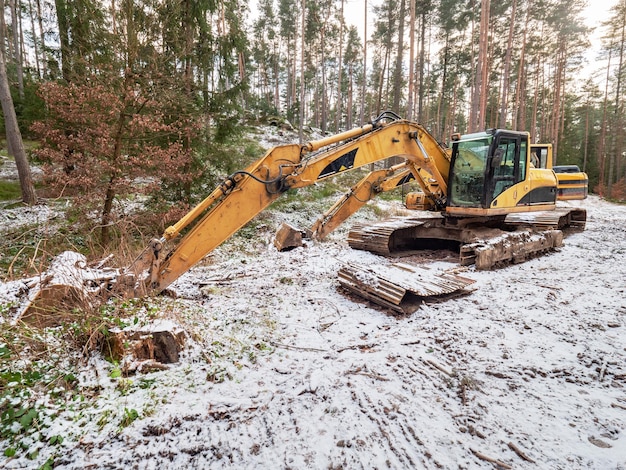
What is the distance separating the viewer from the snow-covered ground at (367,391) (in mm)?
1962

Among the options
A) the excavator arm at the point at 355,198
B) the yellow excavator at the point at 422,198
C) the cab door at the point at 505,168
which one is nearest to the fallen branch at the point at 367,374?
the yellow excavator at the point at 422,198

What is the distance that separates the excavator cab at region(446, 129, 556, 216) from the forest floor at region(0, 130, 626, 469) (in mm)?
2845

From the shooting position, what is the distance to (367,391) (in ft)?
8.27

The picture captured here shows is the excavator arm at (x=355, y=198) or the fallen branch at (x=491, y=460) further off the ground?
the excavator arm at (x=355, y=198)

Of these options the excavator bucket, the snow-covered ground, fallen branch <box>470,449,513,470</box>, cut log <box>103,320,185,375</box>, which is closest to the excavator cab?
the snow-covered ground

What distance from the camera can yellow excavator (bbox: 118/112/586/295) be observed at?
12.4 ft

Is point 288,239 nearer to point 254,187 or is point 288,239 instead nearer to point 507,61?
point 254,187

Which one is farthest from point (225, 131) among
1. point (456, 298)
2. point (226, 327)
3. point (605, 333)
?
point (605, 333)

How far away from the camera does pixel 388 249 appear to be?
23.6ft

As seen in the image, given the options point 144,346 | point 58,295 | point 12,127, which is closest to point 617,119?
point 144,346

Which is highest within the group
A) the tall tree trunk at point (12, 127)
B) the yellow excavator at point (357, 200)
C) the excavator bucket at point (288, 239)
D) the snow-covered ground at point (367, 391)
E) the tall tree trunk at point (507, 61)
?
the tall tree trunk at point (507, 61)

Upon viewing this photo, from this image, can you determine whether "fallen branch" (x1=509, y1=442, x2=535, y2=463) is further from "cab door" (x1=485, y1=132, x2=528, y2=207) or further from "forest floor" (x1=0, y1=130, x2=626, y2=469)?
"cab door" (x1=485, y1=132, x2=528, y2=207)

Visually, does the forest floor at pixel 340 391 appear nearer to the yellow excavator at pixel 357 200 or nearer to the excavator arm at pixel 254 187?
the excavator arm at pixel 254 187

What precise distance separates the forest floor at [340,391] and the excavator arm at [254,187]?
1.54 ft
